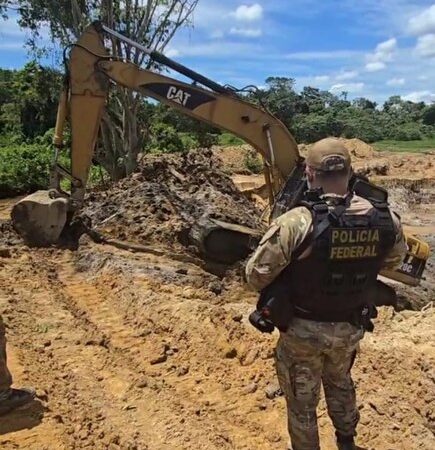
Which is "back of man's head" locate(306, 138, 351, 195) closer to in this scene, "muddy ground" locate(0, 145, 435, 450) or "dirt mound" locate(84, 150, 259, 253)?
"muddy ground" locate(0, 145, 435, 450)

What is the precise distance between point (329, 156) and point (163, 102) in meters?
4.76

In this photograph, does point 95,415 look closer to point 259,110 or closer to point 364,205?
point 364,205

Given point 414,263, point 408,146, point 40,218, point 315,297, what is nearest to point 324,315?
point 315,297

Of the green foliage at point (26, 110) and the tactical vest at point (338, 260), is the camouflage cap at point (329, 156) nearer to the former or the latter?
the tactical vest at point (338, 260)

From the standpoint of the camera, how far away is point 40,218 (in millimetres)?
8875

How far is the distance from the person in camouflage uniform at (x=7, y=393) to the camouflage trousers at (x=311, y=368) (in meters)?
1.96

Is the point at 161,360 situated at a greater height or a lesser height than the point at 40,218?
lesser

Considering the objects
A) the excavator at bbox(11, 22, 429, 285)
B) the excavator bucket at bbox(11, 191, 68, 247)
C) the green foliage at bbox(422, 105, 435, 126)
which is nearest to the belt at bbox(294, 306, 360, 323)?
the excavator at bbox(11, 22, 429, 285)

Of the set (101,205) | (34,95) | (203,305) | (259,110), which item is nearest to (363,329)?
(203,305)

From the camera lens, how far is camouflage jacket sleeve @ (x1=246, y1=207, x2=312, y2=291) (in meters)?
3.09

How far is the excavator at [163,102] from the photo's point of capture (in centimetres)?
718

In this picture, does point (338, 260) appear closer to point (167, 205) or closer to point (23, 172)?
point (167, 205)

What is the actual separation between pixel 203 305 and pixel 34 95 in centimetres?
2296

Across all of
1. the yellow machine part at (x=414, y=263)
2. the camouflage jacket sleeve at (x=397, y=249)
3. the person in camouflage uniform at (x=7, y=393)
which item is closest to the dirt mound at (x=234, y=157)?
the yellow machine part at (x=414, y=263)
